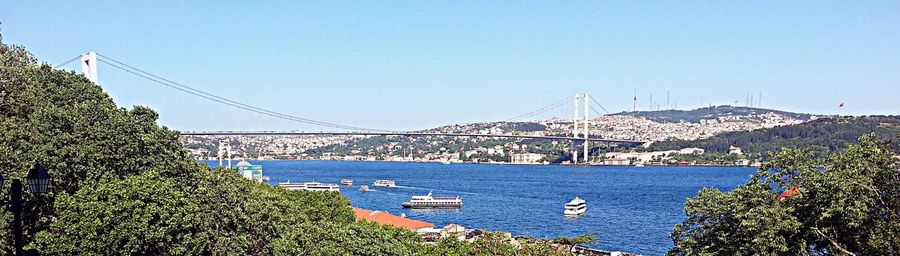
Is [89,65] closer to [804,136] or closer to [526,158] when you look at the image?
[804,136]

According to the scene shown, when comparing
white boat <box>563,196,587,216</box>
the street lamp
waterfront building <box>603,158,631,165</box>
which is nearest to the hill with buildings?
waterfront building <box>603,158,631,165</box>

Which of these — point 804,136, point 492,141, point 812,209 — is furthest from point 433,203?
point 492,141

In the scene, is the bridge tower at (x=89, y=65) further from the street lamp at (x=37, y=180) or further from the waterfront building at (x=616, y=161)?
the waterfront building at (x=616, y=161)

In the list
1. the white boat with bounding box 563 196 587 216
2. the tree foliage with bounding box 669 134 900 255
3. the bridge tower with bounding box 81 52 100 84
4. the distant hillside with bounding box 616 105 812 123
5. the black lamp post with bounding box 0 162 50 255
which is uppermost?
the distant hillside with bounding box 616 105 812 123

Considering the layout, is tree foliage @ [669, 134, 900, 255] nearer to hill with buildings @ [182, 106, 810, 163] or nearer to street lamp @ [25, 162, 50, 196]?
street lamp @ [25, 162, 50, 196]

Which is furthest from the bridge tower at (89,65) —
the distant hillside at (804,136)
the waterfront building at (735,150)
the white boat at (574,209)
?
the waterfront building at (735,150)

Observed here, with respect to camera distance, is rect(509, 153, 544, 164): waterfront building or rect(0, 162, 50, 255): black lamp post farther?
rect(509, 153, 544, 164): waterfront building
